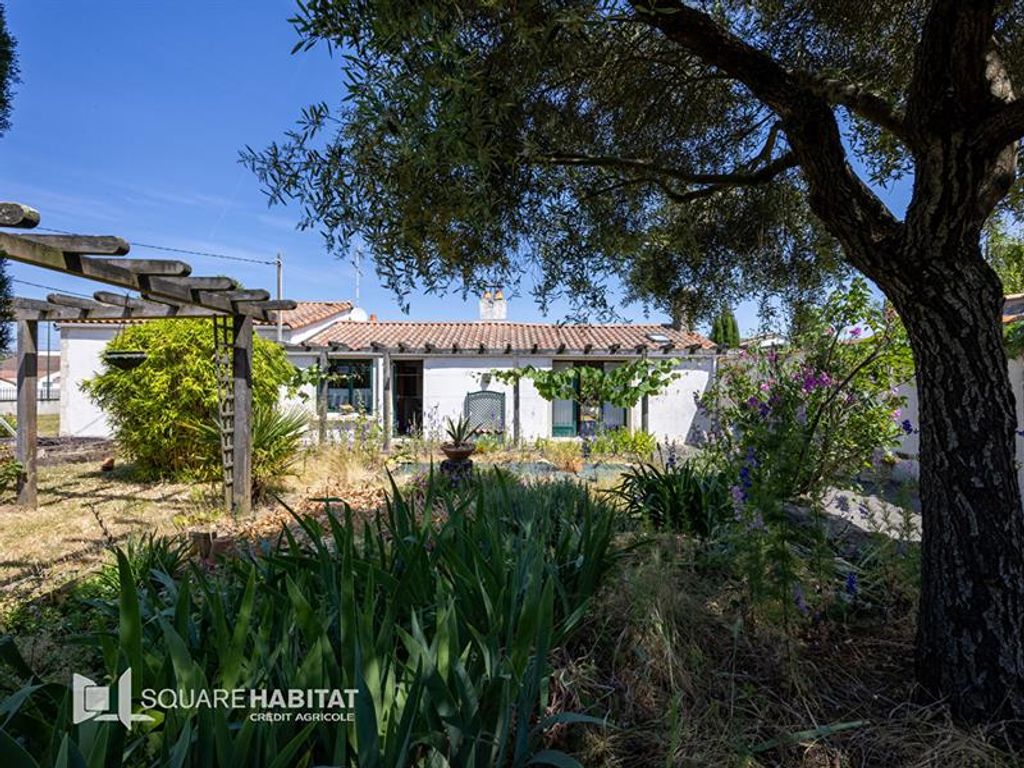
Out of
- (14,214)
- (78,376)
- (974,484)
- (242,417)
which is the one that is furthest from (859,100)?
(78,376)

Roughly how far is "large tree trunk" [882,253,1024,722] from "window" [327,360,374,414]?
1563cm

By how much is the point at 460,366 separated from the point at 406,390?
269 cm

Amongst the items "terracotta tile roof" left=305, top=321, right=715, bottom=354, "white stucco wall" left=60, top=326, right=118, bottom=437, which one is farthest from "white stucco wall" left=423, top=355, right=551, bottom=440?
"white stucco wall" left=60, top=326, right=118, bottom=437

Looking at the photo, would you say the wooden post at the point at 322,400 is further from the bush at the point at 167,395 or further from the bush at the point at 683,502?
the bush at the point at 683,502

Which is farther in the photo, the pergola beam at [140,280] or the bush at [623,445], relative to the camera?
the bush at [623,445]

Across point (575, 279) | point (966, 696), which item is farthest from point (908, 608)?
point (575, 279)

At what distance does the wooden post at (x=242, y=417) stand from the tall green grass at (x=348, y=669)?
4966 millimetres

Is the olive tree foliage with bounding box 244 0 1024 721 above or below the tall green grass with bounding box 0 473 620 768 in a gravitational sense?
above

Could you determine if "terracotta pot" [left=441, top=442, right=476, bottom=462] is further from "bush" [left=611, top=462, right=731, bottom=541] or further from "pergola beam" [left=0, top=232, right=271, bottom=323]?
"pergola beam" [left=0, top=232, right=271, bottom=323]

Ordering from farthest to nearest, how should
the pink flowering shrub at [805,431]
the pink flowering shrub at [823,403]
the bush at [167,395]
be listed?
1. the bush at [167,395]
2. the pink flowering shrub at [823,403]
3. the pink flowering shrub at [805,431]

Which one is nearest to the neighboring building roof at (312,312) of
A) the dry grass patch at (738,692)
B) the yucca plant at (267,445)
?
the yucca plant at (267,445)

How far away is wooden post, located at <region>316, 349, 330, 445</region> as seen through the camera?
10.4 metres

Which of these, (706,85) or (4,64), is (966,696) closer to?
(706,85)

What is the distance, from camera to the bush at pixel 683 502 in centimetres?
415
